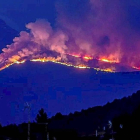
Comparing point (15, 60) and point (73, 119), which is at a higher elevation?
point (15, 60)

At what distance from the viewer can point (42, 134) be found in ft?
131

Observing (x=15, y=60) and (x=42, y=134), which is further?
(x=15, y=60)

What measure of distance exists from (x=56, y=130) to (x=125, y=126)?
402 inches

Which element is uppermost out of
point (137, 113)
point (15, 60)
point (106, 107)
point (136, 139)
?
point (15, 60)

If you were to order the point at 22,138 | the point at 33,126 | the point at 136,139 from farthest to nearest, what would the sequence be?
the point at 33,126 < the point at 22,138 < the point at 136,139

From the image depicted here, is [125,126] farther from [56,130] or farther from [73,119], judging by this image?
[73,119]

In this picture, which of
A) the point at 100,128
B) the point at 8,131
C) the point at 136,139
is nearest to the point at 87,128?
the point at 100,128

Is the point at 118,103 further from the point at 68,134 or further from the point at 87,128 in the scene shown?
the point at 68,134

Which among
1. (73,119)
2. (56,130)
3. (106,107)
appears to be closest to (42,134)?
(56,130)

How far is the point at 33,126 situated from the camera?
44781mm

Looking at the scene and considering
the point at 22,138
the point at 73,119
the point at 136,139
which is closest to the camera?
the point at 136,139

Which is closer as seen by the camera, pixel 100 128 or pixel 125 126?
pixel 125 126

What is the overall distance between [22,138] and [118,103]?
1536cm

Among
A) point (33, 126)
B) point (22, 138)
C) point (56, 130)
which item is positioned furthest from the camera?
point (33, 126)
